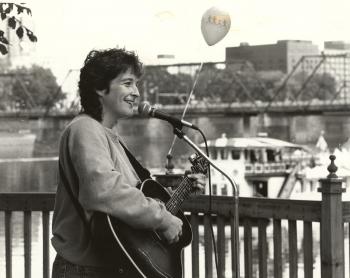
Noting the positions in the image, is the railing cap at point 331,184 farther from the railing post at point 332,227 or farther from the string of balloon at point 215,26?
the string of balloon at point 215,26

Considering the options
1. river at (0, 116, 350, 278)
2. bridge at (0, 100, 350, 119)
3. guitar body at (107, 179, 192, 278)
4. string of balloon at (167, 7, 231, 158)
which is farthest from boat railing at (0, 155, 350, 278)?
bridge at (0, 100, 350, 119)

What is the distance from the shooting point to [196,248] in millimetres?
3914

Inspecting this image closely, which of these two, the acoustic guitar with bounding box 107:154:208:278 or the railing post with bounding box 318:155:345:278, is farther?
the railing post with bounding box 318:155:345:278

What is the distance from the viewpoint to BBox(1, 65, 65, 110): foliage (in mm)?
65500

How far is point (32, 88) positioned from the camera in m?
70.0

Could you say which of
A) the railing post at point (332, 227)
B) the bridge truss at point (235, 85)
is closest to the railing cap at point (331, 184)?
the railing post at point (332, 227)

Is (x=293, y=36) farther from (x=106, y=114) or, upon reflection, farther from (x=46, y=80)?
(x=106, y=114)

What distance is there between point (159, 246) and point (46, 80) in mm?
68498

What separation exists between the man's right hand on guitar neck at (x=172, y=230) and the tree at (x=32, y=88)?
6225 centimetres

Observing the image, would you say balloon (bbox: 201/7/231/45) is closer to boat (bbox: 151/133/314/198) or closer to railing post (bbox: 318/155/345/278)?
railing post (bbox: 318/155/345/278)

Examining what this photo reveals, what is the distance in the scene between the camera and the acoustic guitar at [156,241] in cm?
228

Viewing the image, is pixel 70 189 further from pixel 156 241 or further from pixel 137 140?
pixel 137 140

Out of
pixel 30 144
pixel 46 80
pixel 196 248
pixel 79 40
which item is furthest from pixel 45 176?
pixel 196 248

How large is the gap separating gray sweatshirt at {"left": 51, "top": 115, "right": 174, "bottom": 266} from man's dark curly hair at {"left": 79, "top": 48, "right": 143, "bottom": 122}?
6 centimetres
